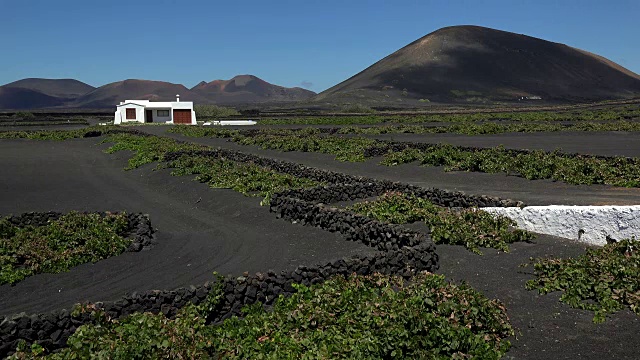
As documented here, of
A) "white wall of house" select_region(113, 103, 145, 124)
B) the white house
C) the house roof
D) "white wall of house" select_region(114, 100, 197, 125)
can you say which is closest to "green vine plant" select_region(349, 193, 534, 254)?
the white house

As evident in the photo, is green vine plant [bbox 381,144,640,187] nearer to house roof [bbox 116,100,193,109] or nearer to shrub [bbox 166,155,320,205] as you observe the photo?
shrub [bbox 166,155,320,205]

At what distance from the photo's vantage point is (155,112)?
294 feet

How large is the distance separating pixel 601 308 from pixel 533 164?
16292 millimetres

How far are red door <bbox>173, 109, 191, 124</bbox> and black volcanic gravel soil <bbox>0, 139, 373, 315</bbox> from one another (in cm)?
5309

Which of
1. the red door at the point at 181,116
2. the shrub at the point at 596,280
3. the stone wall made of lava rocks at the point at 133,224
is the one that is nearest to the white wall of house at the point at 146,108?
the red door at the point at 181,116

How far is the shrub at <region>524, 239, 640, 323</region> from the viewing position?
11.1m

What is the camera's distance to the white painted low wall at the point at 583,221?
1506 cm

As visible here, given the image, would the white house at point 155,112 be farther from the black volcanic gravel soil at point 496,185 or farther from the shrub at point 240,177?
the shrub at point 240,177

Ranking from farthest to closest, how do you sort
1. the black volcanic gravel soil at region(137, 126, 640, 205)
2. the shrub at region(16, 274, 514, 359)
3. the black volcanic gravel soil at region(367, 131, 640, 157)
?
the black volcanic gravel soil at region(367, 131, 640, 157) < the black volcanic gravel soil at region(137, 126, 640, 205) < the shrub at region(16, 274, 514, 359)

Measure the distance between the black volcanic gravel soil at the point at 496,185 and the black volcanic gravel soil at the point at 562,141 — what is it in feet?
42.8

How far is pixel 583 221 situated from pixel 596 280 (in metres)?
4.18

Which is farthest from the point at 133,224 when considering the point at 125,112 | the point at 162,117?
the point at 162,117

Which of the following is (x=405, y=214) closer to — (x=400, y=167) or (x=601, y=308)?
(x=601, y=308)

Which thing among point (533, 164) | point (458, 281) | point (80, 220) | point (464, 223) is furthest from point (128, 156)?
point (458, 281)
